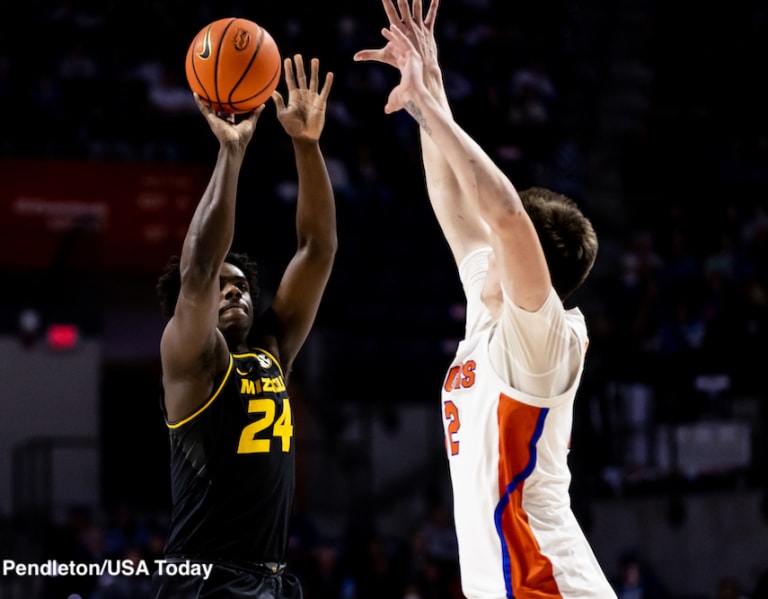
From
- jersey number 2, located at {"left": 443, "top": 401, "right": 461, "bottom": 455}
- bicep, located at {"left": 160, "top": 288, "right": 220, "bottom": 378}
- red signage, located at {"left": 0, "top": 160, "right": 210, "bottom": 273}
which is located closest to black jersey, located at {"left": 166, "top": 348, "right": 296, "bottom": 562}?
bicep, located at {"left": 160, "top": 288, "right": 220, "bottom": 378}

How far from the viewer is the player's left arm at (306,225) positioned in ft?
16.5

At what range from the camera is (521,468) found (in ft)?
12.4

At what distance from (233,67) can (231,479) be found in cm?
164

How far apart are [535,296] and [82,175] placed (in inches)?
365

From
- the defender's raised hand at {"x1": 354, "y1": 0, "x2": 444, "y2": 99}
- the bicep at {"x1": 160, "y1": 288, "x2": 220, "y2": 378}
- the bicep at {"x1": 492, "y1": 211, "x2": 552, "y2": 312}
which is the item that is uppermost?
the defender's raised hand at {"x1": 354, "y1": 0, "x2": 444, "y2": 99}

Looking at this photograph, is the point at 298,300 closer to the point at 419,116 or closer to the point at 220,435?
the point at 220,435

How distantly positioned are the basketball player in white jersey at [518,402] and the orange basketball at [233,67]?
1047 mm

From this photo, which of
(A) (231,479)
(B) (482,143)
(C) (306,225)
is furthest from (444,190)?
(B) (482,143)

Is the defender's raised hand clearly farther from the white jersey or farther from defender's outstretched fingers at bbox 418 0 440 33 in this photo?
the white jersey

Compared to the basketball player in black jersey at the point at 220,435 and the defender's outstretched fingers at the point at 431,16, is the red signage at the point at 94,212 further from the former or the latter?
the defender's outstretched fingers at the point at 431,16

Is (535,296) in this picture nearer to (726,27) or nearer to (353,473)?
(353,473)

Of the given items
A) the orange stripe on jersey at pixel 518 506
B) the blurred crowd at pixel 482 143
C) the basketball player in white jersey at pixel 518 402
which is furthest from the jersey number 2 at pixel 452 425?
the blurred crowd at pixel 482 143

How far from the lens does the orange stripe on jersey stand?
12.2 feet

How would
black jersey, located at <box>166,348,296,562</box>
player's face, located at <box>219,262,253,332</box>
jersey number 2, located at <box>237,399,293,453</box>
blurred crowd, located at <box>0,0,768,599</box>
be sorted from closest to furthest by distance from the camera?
1. black jersey, located at <box>166,348,296,562</box>
2. jersey number 2, located at <box>237,399,293,453</box>
3. player's face, located at <box>219,262,253,332</box>
4. blurred crowd, located at <box>0,0,768,599</box>
